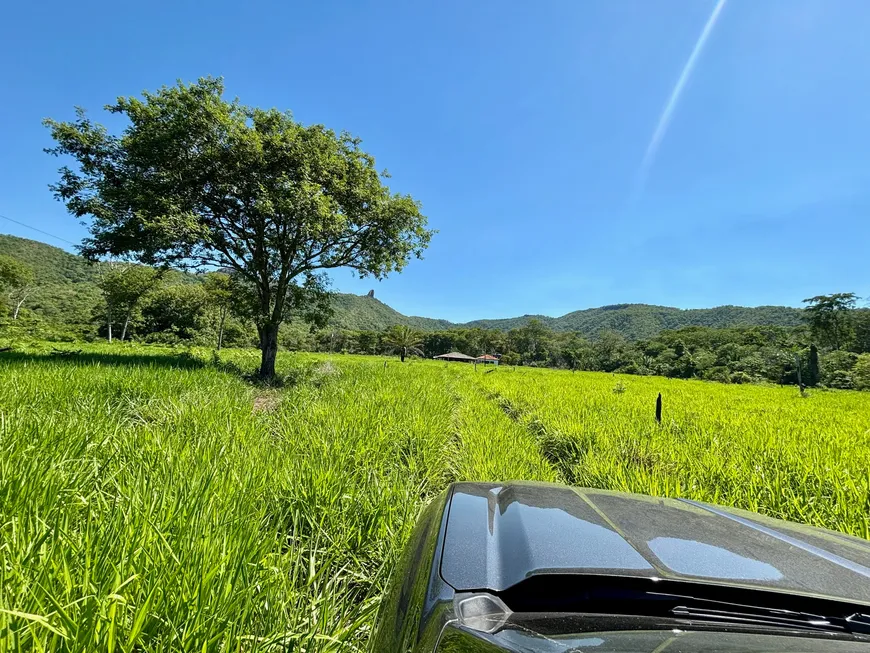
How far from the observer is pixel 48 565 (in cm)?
115

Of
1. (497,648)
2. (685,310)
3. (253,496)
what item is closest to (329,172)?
(253,496)

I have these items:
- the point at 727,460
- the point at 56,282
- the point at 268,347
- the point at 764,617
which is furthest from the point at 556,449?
the point at 56,282

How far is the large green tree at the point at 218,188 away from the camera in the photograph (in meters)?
9.27

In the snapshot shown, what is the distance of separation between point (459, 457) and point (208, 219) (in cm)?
1055

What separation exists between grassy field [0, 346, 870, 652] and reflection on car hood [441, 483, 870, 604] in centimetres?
80

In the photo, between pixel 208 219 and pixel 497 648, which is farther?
pixel 208 219

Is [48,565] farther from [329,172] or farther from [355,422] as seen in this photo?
[329,172]

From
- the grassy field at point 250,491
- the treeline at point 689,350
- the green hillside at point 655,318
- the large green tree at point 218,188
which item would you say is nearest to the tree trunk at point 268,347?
the large green tree at point 218,188

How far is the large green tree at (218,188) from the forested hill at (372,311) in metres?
3.02

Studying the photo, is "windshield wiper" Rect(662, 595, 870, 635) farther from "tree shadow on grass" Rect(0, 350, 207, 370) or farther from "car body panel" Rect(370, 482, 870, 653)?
"tree shadow on grass" Rect(0, 350, 207, 370)

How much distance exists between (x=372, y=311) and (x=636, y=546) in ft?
383

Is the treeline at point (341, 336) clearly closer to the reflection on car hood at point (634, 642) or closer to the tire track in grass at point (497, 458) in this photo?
the tire track in grass at point (497, 458)

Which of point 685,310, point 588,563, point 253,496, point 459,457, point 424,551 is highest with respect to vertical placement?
point 685,310

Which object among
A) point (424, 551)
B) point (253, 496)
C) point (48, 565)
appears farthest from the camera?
point (253, 496)
